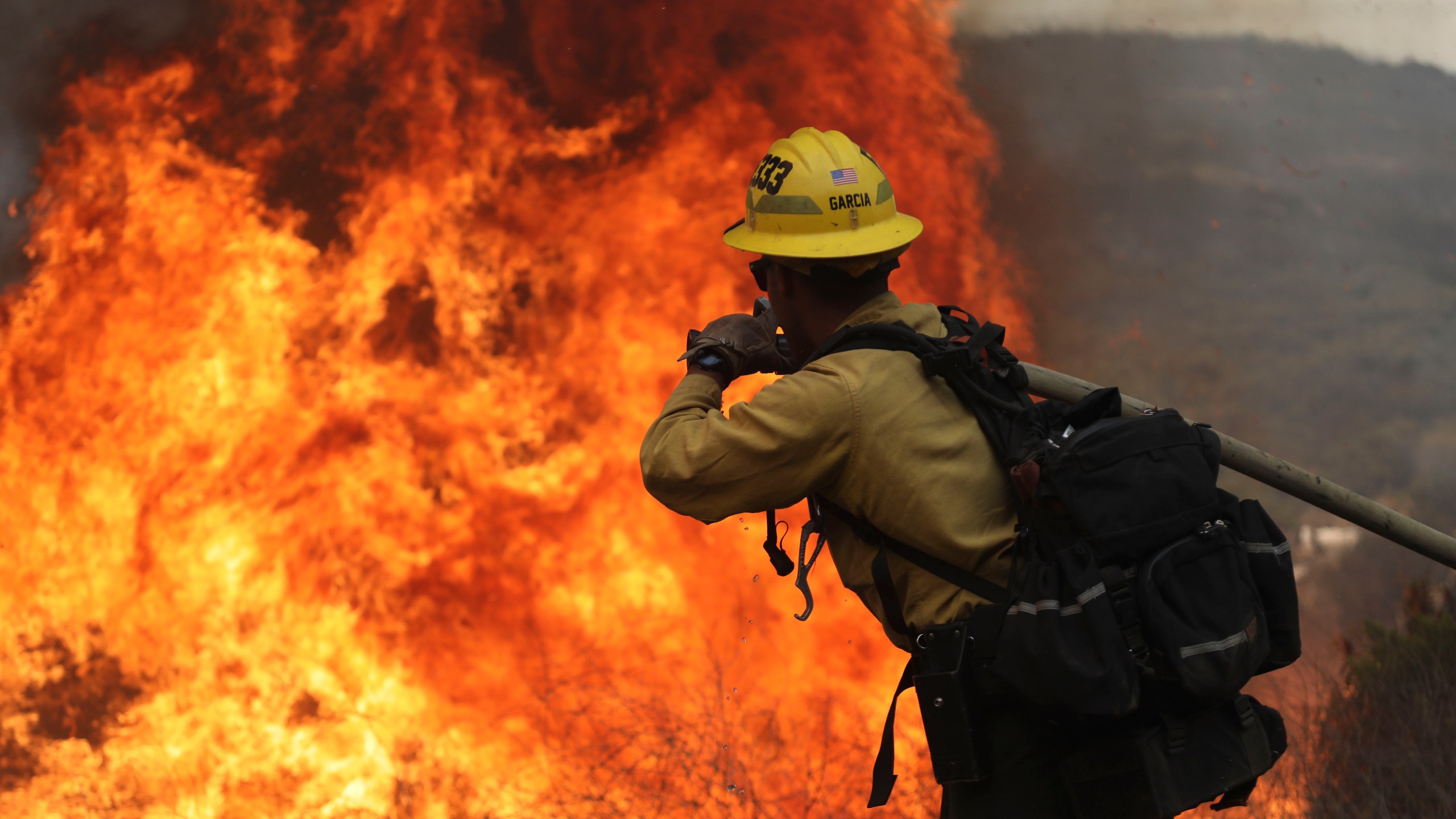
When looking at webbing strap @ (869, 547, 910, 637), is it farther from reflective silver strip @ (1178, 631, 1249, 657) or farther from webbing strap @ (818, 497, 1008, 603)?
reflective silver strip @ (1178, 631, 1249, 657)

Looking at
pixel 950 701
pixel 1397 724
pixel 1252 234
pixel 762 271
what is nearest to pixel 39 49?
pixel 762 271

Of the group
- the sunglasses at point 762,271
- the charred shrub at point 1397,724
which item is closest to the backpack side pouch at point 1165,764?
the sunglasses at point 762,271

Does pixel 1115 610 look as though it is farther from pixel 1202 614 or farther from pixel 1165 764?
pixel 1165 764

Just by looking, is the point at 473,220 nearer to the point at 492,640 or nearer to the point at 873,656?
the point at 492,640

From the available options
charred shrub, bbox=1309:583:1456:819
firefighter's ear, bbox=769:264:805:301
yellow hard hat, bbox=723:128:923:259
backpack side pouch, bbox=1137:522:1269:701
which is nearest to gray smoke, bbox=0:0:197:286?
yellow hard hat, bbox=723:128:923:259

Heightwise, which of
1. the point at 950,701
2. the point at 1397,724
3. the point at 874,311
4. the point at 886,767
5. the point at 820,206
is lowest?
Answer: the point at 886,767

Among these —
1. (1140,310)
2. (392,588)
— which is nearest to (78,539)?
(392,588)

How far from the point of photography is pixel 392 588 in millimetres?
6008

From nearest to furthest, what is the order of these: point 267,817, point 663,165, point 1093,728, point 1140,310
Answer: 1. point 1093,728
2. point 267,817
3. point 663,165
4. point 1140,310

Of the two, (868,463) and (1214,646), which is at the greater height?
(868,463)

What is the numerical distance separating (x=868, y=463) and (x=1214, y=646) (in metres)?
0.81

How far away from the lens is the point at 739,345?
8.98 ft

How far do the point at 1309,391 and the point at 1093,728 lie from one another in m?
6.10

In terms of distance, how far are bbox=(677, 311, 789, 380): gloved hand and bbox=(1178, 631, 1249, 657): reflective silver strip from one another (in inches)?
47.1
